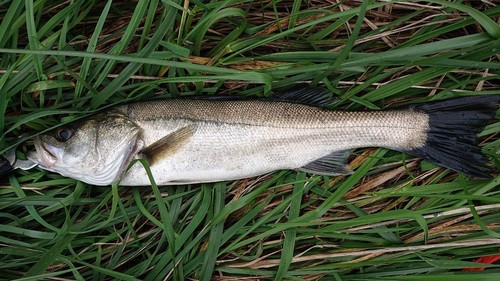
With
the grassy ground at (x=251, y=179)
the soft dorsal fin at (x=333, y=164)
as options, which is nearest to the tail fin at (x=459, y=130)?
the grassy ground at (x=251, y=179)

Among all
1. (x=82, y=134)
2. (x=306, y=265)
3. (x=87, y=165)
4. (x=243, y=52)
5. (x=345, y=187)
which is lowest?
(x=306, y=265)

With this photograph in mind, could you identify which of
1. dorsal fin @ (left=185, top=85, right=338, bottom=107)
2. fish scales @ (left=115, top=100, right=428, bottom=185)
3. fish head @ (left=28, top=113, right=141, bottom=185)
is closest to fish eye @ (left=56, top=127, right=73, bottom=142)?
fish head @ (left=28, top=113, right=141, bottom=185)

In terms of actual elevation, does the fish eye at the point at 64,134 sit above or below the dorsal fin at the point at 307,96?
below

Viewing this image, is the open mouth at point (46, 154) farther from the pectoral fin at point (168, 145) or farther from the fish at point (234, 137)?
the pectoral fin at point (168, 145)

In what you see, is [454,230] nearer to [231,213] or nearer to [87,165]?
[231,213]

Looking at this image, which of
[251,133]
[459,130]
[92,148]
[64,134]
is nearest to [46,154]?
[64,134]

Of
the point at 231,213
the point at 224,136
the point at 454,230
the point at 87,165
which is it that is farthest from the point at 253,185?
the point at 454,230
